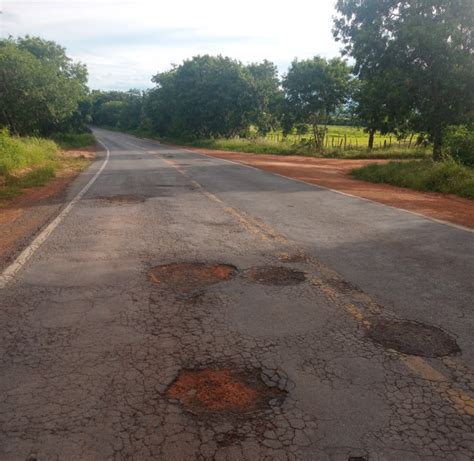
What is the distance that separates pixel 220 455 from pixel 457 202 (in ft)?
36.4

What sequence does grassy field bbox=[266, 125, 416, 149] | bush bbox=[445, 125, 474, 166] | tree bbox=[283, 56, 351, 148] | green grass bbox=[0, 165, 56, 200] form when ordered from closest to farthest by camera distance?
green grass bbox=[0, 165, 56, 200] → bush bbox=[445, 125, 474, 166] → tree bbox=[283, 56, 351, 148] → grassy field bbox=[266, 125, 416, 149]

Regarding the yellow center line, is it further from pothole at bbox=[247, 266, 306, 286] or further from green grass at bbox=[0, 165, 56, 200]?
green grass at bbox=[0, 165, 56, 200]

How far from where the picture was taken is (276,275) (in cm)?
539

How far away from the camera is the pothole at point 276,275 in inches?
203

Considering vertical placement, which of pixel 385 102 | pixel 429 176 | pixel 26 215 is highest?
pixel 385 102

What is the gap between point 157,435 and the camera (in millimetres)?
2564

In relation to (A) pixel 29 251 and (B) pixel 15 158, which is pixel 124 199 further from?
(B) pixel 15 158

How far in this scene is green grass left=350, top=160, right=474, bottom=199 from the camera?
13.4 m

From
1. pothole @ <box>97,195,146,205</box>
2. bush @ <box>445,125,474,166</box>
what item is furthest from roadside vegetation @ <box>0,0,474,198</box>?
pothole @ <box>97,195,146,205</box>

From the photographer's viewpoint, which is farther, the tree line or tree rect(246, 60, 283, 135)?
tree rect(246, 60, 283, 135)

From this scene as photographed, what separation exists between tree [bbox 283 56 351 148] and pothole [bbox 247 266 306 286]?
32.4 meters

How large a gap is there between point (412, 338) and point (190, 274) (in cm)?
261

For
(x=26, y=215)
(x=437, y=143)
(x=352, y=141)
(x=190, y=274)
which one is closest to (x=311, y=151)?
(x=437, y=143)

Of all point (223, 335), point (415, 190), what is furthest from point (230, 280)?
point (415, 190)
